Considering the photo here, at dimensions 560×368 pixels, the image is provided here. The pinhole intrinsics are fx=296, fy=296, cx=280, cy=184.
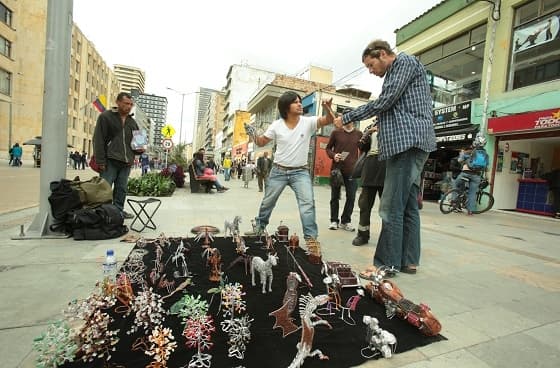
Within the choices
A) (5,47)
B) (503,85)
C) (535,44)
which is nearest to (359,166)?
(503,85)

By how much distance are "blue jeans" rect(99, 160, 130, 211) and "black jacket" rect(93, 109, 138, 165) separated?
12cm

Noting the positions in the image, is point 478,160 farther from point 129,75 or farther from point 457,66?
point 129,75

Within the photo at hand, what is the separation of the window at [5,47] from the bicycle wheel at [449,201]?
43018mm

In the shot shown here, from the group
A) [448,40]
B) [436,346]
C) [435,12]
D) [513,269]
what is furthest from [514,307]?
[435,12]

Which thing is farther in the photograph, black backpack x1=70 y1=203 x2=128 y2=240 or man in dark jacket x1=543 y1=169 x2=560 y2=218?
man in dark jacket x1=543 y1=169 x2=560 y2=218

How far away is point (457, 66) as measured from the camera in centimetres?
1208

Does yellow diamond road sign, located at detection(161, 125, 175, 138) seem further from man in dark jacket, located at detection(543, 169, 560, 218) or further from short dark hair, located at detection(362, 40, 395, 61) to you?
man in dark jacket, located at detection(543, 169, 560, 218)

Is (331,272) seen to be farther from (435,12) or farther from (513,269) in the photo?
(435,12)

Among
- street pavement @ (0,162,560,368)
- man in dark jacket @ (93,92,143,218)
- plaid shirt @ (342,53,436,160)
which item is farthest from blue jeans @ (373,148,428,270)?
man in dark jacket @ (93,92,143,218)

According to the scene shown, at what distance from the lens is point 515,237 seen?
525cm

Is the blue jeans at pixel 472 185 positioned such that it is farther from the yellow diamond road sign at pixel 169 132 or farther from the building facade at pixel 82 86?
the building facade at pixel 82 86

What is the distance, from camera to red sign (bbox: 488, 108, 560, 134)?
Answer: 7918mm

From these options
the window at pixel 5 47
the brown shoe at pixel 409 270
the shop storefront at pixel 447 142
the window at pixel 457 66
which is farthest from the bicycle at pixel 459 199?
the window at pixel 5 47

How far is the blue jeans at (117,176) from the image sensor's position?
4371 mm
